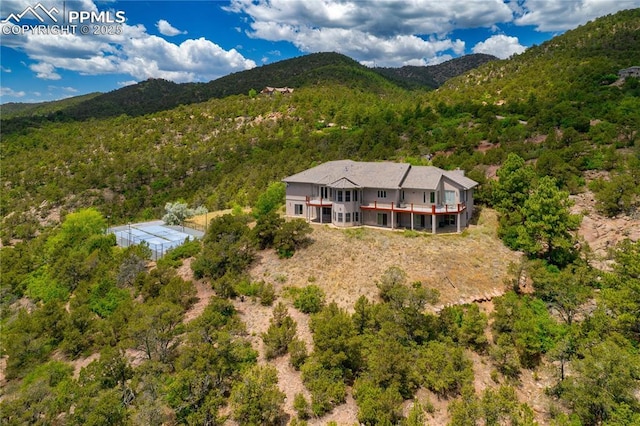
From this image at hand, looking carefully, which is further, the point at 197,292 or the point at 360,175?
the point at 360,175

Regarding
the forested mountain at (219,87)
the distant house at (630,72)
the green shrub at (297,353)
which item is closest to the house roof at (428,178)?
the green shrub at (297,353)

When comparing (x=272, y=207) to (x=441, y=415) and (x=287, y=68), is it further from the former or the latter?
(x=287, y=68)

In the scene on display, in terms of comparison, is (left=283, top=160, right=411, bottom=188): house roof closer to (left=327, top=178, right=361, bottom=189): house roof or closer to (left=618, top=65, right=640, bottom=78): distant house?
(left=327, top=178, right=361, bottom=189): house roof

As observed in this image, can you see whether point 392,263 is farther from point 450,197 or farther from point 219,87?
point 219,87

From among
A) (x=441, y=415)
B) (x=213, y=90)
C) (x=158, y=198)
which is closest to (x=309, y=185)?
(x=441, y=415)

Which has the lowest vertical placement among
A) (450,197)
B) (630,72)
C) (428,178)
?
(450,197)

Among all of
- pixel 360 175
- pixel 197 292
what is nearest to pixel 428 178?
pixel 360 175

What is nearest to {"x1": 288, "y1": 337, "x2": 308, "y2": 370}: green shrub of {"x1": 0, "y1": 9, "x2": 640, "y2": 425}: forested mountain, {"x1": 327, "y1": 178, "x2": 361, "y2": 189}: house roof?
{"x1": 0, "y1": 9, "x2": 640, "y2": 425}: forested mountain
